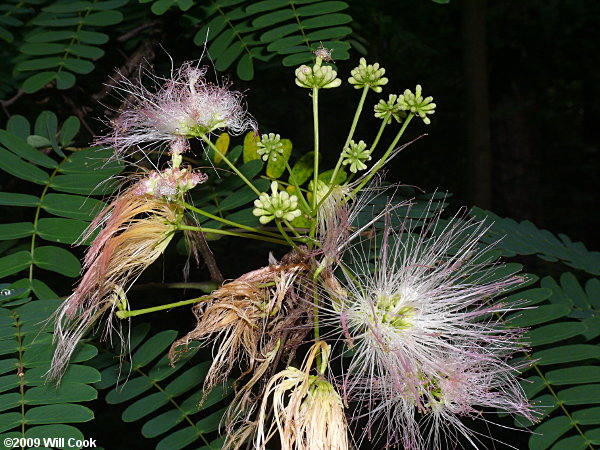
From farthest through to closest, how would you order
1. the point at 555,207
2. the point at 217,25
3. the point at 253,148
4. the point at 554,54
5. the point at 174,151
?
the point at 555,207
the point at 554,54
the point at 217,25
the point at 253,148
the point at 174,151

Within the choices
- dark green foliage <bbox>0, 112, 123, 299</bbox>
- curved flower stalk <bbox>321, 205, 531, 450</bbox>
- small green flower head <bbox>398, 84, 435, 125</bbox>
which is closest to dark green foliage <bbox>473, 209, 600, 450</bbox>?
curved flower stalk <bbox>321, 205, 531, 450</bbox>

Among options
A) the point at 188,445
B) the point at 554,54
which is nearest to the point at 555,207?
the point at 554,54

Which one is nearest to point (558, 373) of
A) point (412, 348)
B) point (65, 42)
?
point (412, 348)

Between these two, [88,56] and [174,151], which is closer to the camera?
[174,151]

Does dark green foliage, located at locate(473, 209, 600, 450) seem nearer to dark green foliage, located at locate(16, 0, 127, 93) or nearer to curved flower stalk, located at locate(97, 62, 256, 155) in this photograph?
curved flower stalk, located at locate(97, 62, 256, 155)

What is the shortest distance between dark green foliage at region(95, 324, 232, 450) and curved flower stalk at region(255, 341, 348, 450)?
0.33 metres

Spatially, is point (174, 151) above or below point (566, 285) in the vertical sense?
above

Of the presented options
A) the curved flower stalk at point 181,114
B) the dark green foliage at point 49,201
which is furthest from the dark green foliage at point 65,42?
the curved flower stalk at point 181,114

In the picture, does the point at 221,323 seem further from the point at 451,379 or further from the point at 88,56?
the point at 88,56

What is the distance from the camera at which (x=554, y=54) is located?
5227 millimetres

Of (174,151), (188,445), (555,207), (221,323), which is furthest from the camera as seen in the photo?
(555,207)

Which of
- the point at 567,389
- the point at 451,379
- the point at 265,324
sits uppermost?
the point at 265,324

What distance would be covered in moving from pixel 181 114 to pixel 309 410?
0.72 metres

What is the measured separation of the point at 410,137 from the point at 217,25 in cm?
261
